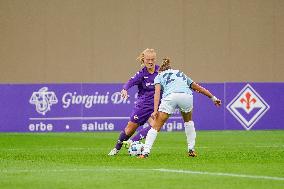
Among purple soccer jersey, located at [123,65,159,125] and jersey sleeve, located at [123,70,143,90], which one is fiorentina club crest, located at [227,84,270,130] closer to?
purple soccer jersey, located at [123,65,159,125]

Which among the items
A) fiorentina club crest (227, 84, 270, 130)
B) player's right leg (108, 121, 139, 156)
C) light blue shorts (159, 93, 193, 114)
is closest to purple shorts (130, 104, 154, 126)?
player's right leg (108, 121, 139, 156)

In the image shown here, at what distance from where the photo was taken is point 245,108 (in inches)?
1172

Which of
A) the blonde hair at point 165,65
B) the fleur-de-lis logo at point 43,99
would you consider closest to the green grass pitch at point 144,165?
the blonde hair at point 165,65

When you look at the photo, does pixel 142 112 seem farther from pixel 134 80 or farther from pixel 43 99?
pixel 43 99

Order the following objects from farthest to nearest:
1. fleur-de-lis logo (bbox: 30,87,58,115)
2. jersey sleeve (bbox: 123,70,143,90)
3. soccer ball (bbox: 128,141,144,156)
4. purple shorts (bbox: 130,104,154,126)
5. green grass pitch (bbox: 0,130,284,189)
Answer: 1. fleur-de-lis logo (bbox: 30,87,58,115)
2. purple shorts (bbox: 130,104,154,126)
3. jersey sleeve (bbox: 123,70,143,90)
4. soccer ball (bbox: 128,141,144,156)
5. green grass pitch (bbox: 0,130,284,189)

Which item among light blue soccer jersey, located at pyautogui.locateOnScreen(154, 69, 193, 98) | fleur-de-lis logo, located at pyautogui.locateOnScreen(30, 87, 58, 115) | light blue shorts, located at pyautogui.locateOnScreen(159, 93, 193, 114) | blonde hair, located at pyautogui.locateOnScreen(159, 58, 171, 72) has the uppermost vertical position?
blonde hair, located at pyautogui.locateOnScreen(159, 58, 171, 72)

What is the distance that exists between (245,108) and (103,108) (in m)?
4.16

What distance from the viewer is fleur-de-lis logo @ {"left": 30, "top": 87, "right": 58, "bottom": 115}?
94.4ft

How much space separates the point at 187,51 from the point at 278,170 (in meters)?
22.5

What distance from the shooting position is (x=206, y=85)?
29.9 meters

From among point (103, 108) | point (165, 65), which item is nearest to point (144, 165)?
point (165, 65)

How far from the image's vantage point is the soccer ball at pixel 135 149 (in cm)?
1850

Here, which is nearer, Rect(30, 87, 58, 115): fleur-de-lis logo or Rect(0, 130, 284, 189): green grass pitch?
Rect(0, 130, 284, 189): green grass pitch

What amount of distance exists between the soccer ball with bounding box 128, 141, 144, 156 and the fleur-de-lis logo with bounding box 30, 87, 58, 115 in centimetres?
1042
